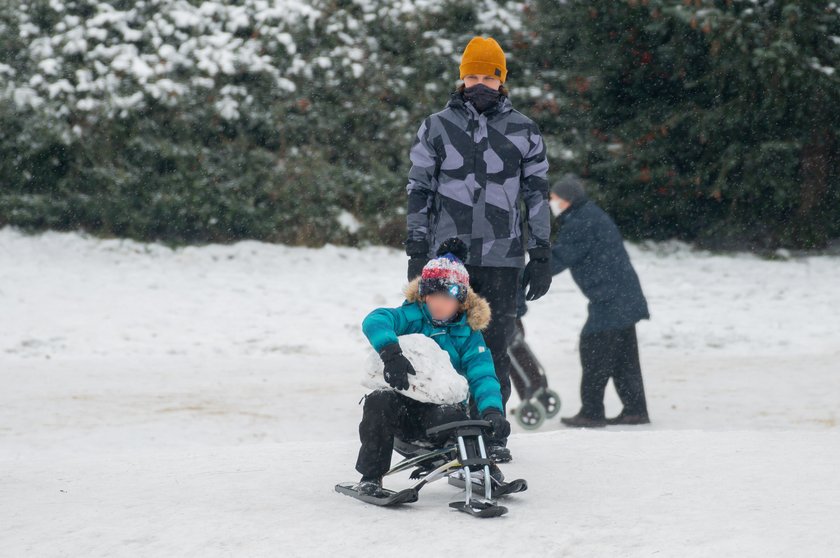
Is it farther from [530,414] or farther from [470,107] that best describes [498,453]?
[530,414]

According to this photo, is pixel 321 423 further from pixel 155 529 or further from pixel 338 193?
pixel 338 193

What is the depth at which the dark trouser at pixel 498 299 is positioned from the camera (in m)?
5.31

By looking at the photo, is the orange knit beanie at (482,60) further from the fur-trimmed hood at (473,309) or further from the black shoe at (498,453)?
the black shoe at (498,453)

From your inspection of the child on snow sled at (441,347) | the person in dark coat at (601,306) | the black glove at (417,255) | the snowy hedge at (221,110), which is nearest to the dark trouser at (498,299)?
the black glove at (417,255)

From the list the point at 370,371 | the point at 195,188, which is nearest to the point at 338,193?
the point at 195,188

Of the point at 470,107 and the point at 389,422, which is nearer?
the point at 389,422

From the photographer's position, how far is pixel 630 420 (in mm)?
7570

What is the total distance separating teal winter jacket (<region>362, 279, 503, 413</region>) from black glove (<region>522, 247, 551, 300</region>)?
55 cm

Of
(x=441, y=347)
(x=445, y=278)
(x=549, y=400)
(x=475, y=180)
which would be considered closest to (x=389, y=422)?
(x=441, y=347)

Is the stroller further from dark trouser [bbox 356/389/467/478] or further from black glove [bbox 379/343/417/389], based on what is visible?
black glove [bbox 379/343/417/389]

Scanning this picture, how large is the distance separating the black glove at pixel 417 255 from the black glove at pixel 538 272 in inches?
18.3

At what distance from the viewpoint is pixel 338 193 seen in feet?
45.3

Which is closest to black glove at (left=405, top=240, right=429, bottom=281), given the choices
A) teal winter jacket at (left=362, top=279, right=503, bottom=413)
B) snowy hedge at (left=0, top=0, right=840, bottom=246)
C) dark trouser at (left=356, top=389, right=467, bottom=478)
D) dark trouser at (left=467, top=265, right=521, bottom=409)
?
dark trouser at (left=467, top=265, right=521, bottom=409)

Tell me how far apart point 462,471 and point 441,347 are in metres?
0.49
